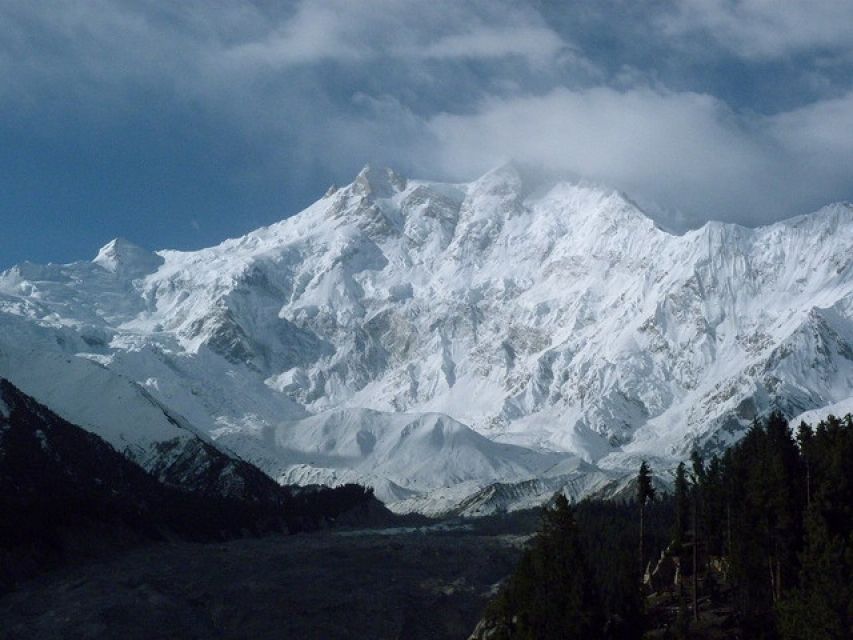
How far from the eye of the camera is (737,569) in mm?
100688

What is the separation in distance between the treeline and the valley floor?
124 ft

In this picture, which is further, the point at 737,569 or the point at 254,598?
the point at 254,598

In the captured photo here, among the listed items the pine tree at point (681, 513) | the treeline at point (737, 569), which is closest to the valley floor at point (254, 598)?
the pine tree at point (681, 513)

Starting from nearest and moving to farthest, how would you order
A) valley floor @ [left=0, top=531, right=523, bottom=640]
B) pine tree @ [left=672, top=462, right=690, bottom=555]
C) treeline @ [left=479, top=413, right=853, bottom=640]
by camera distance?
treeline @ [left=479, top=413, right=853, bottom=640] → pine tree @ [left=672, top=462, right=690, bottom=555] → valley floor @ [left=0, top=531, right=523, bottom=640]

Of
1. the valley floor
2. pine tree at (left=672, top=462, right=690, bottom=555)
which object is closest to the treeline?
pine tree at (left=672, top=462, right=690, bottom=555)

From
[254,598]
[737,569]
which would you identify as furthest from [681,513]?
[254,598]

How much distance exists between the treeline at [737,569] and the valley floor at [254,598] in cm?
3794

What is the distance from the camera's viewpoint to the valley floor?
481ft

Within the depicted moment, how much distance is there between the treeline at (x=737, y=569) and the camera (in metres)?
81.6

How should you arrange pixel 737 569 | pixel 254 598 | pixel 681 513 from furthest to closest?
1. pixel 254 598
2. pixel 681 513
3. pixel 737 569

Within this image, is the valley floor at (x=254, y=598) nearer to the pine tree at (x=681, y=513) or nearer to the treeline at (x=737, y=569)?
the pine tree at (x=681, y=513)

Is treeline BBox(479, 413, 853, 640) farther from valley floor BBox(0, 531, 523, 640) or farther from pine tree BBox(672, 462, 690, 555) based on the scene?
valley floor BBox(0, 531, 523, 640)

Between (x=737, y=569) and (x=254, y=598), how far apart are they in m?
78.2

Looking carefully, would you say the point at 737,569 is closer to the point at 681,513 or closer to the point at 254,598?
the point at 681,513
